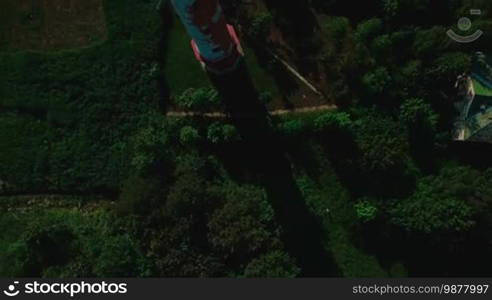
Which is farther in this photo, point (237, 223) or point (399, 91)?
point (399, 91)

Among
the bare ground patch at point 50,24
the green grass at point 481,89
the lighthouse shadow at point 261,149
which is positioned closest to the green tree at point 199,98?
the lighthouse shadow at point 261,149

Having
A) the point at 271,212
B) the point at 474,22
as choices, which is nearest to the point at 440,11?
the point at 474,22

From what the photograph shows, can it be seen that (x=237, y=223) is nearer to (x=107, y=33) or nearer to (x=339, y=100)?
(x=339, y=100)

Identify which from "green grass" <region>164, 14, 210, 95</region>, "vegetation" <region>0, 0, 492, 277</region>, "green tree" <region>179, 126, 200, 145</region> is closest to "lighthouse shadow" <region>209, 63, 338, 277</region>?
"vegetation" <region>0, 0, 492, 277</region>

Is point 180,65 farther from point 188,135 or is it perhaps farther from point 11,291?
point 11,291

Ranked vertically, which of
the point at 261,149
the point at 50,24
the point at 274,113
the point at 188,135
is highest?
the point at 50,24

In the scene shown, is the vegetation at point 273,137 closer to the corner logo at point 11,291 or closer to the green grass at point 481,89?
the green grass at point 481,89

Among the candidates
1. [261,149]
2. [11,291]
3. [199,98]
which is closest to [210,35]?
[199,98]
